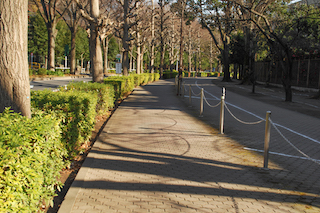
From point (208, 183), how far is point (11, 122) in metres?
3.13

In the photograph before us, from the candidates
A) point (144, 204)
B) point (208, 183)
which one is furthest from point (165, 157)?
point (144, 204)

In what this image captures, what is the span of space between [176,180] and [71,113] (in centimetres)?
236

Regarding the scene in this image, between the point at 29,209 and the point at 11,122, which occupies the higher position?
the point at 11,122

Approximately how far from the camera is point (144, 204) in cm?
429

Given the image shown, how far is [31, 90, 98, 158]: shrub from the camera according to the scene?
5.73 m

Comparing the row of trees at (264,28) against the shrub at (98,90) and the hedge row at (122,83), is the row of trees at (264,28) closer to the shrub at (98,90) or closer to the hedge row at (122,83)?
the hedge row at (122,83)

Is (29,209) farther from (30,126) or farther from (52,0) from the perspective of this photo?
(52,0)

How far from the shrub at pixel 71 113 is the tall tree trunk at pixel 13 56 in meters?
0.62

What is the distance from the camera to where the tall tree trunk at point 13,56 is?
4.72m

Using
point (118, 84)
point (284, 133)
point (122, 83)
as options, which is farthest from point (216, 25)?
point (284, 133)

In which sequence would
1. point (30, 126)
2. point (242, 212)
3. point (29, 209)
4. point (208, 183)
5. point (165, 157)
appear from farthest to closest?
point (165, 157), point (208, 183), point (242, 212), point (30, 126), point (29, 209)

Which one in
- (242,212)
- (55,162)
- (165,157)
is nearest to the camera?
(242,212)

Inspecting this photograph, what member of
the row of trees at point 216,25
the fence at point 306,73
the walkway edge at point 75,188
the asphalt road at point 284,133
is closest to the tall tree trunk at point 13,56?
the row of trees at point 216,25

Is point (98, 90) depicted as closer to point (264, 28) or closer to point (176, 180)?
point (176, 180)
